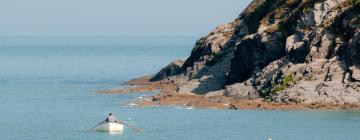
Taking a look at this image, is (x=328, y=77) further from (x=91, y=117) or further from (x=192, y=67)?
(x=192, y=67)

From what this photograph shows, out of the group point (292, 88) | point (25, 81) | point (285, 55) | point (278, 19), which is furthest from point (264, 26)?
point (25, 81)

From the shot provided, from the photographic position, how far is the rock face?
4016 inches

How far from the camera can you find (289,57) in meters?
110

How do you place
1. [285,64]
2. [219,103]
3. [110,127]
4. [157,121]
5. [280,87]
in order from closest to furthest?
[110,127] < [157,121] < [280,87] < [219,103] < [285,64]

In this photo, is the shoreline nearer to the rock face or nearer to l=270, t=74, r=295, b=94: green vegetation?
the rock face

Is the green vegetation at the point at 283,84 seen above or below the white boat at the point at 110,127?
above

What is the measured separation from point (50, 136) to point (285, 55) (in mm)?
32930

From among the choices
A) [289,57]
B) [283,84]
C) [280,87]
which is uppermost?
[289,57]

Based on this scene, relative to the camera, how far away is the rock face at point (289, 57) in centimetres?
10202

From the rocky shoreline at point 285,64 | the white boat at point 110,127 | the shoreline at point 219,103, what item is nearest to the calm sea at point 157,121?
the white boat at point 110,127

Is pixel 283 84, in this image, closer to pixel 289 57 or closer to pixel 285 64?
pixel 285 64

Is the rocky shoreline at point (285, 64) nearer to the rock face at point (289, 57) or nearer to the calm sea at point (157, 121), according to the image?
the rock face at point (289, 57)

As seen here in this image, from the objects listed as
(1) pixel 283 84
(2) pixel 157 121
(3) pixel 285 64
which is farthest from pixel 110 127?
(3) pixel 285 64

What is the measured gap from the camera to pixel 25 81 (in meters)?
162
